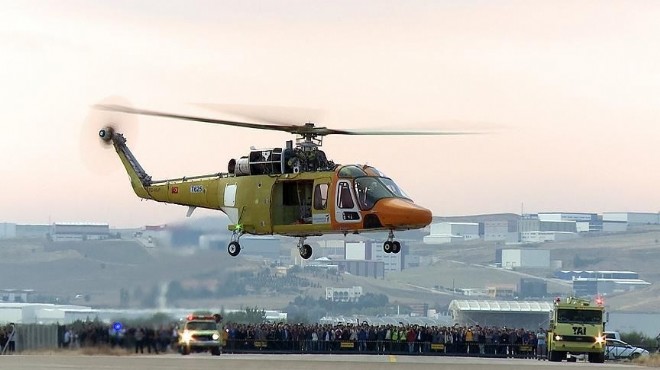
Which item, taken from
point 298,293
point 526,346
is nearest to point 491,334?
point 526,346

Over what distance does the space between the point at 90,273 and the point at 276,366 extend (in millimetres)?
40615

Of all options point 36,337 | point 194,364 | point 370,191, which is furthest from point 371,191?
point 36,337

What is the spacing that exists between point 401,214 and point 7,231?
335 ft

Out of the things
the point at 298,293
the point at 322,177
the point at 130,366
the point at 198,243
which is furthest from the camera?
the point at 298,293

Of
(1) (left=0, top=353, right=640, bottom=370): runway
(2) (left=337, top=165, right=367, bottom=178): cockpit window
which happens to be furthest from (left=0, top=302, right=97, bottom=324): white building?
(2) (left=337, top=165, right=367, bottom=178): cockpit window

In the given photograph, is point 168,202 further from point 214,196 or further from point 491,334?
point 491,334

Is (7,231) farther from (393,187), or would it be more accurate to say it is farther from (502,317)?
(393,187)

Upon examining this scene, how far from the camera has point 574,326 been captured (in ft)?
207

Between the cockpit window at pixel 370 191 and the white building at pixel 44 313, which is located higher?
the cockpit window at pixel 370 191

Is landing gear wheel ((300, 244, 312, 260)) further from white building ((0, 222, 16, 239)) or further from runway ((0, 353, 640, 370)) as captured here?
white building ((0, 222, 16, 239))

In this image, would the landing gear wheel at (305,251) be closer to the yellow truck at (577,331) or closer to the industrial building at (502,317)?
the yellow truck at (577,331)

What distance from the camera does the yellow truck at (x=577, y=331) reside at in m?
62.9

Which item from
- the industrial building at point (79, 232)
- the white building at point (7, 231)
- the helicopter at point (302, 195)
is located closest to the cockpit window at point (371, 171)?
the helicopter at point (302, 195)

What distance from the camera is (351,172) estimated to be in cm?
5553
